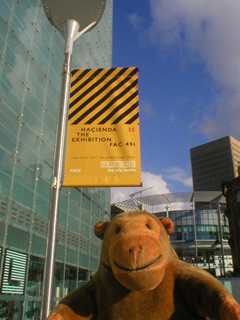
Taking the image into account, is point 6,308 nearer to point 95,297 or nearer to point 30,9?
point 95,297

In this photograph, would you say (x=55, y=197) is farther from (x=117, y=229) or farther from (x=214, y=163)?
(x=214, y=163)

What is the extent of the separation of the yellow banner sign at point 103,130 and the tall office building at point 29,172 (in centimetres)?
452

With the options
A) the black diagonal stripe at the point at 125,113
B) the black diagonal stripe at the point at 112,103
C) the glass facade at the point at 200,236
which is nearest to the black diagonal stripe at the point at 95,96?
the black diagonal stripe at the point at 112,103

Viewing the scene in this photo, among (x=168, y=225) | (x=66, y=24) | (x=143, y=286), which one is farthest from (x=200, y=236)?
(x=143, y=286)

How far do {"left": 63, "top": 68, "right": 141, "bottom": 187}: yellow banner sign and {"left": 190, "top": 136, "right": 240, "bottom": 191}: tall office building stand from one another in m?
123

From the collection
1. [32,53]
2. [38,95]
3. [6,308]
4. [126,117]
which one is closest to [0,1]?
[32,53]

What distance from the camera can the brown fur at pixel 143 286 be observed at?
7.99ft

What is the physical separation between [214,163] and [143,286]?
437 ft

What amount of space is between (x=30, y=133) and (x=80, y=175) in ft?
21.4

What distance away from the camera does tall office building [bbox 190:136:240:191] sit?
12457 centimetres

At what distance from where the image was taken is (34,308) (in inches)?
370

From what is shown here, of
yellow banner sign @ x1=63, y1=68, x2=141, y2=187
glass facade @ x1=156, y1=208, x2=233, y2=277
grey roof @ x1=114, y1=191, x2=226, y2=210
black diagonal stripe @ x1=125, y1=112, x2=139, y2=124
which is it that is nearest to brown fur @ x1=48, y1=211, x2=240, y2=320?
yellow banner sign @ x1=63, y1=68, x2=141, y2=187

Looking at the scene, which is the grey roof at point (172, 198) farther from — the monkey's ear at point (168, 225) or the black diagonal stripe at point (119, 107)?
the monkey's ear at point (168, 225)

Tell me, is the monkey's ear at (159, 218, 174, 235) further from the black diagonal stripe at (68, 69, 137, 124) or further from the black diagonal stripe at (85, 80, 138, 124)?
the black diagonal stripe at (68, 69, 137, 124)
